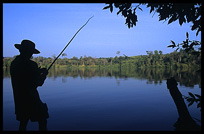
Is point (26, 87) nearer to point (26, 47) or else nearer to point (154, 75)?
point (26, 47)

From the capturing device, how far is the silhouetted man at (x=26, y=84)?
9.99ft

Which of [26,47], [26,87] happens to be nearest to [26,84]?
[26,87]

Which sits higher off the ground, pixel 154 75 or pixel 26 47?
pixel 26 47

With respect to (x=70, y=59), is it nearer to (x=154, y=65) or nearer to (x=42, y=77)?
(x=154, y=65)

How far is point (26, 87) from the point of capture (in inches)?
121

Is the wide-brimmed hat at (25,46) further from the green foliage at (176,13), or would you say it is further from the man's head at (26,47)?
the green foliage at (176,13)

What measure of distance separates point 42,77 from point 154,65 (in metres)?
95.0

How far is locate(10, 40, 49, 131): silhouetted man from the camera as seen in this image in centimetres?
304

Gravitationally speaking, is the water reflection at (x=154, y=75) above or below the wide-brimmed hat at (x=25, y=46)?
below

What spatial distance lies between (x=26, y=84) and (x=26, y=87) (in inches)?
2.2

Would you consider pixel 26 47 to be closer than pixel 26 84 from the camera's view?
No

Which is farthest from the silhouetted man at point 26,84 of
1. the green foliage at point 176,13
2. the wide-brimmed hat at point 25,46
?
the green foliage at point 176,13

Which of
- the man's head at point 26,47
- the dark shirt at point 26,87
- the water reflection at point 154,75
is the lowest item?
the water reflection at point 154,75

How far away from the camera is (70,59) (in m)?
132
